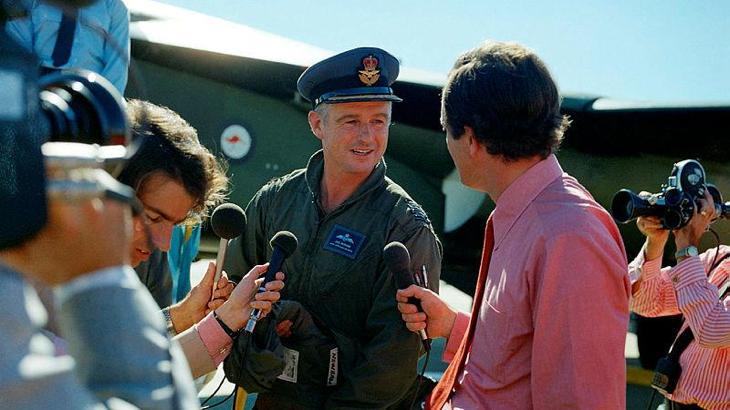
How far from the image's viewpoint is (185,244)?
11.2 feet

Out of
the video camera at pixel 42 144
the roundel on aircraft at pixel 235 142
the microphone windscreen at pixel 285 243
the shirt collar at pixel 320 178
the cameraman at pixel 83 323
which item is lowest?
the roundel on aircraft at pixel 235 142

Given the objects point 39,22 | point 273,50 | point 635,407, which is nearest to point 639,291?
point 39,22

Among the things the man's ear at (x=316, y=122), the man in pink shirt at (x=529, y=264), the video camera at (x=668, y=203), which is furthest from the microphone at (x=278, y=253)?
the video camera at (x=668, y=203)

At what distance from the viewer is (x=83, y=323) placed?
31.2 inches

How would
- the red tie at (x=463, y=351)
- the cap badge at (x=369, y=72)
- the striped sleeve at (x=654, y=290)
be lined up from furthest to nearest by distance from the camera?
the striped sleeve at (x=654, y=290), the cap badge at (x=369, y=72), the red tie at (x=463, y=351)

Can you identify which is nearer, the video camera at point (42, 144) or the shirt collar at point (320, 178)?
the video camera at point (42, 144)

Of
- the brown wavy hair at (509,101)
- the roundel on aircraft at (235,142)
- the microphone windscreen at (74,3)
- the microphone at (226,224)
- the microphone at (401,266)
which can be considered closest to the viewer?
the microphone windscreen at (74,3)

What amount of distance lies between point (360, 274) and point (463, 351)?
2.02 ft

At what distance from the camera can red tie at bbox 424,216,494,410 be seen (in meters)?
1.98

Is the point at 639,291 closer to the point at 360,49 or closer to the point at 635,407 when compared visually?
the point at 360,49

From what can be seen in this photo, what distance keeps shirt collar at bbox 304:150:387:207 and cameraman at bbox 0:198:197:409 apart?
1776mm

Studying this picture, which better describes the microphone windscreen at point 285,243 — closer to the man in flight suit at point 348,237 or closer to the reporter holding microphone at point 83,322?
the man in flight suit at point 348,237

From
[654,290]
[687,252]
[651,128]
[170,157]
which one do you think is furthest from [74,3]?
[651,128]

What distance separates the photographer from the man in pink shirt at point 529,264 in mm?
1641
